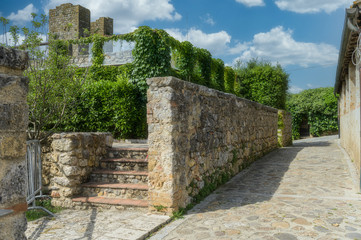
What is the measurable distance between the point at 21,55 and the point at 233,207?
373 cm

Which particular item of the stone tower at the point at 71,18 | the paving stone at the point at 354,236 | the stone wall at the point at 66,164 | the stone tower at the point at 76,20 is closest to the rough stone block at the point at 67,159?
the stone wall at the point at 66,164

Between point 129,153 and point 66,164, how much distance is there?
119 centimetres

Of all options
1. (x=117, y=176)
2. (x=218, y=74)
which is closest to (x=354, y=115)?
(x=117, y=176)

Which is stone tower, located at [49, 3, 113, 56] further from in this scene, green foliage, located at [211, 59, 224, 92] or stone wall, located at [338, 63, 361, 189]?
stone wall, located at [338, 63, 361, 189]

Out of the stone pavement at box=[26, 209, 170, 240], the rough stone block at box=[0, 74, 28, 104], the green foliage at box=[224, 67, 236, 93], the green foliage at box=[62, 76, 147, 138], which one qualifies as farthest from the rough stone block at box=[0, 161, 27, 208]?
the green foliage at box=[224, 67, 236, 93]

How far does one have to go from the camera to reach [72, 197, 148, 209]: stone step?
4730 mm

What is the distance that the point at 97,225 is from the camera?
13.4 ft

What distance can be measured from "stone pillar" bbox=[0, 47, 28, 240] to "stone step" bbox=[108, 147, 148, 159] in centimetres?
372

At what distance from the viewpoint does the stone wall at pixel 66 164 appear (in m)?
5.22

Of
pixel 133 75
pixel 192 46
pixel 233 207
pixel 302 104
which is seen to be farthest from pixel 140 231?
pixel 302 104

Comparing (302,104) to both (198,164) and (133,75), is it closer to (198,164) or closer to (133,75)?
(133,75)

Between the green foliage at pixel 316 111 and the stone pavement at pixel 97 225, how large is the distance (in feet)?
73.6

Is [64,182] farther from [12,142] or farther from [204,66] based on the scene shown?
[204,66]

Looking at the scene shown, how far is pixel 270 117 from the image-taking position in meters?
11.9
